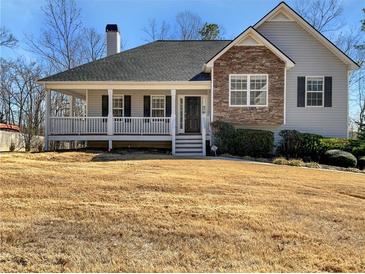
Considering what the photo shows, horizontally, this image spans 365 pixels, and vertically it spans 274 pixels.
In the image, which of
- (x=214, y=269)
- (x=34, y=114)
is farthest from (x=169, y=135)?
(x=34, y=114)

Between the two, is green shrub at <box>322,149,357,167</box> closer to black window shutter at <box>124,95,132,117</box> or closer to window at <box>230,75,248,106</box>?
window at <box>230,75,248,106</box>

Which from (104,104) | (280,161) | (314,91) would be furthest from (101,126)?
(314,91)

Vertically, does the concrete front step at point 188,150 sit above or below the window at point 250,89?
below

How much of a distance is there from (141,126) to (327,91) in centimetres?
924

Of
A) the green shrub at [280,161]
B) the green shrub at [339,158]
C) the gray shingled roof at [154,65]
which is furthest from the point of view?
the gray shingled roof at [154,65]

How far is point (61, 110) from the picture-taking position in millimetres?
35719

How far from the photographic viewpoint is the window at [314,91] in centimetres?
1911

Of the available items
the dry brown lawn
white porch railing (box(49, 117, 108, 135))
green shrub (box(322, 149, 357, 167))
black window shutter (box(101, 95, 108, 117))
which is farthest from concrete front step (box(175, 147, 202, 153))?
the dry brown lawn

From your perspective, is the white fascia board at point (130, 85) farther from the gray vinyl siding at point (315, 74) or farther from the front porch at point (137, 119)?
the gray vinyl siding at point (315, 74)

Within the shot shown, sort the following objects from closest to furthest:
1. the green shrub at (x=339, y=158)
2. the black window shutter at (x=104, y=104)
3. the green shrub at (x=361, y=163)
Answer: the green shrub at (x=339, y=158)
the green shrub at (x=361, y=163)
the black window shutter at (x=104, y=104)

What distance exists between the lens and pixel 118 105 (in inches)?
811

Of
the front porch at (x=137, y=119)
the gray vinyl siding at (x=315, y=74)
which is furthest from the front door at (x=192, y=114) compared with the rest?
the gray vinyl siding at (x=315, y=74)

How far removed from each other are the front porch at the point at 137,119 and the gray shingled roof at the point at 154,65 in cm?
97

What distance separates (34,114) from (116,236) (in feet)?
99.0
